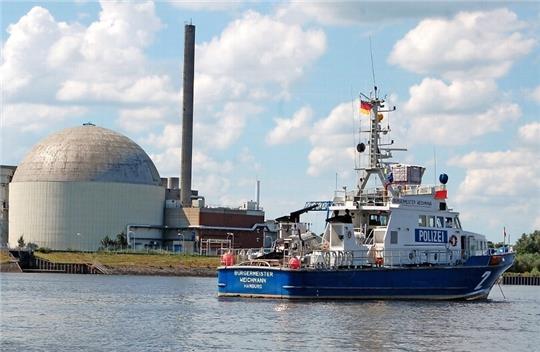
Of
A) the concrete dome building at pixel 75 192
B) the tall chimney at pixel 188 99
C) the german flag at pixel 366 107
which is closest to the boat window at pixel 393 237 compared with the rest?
the german flag at pixel 366 107

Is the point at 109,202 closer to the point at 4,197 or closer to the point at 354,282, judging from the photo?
the point at 4,197

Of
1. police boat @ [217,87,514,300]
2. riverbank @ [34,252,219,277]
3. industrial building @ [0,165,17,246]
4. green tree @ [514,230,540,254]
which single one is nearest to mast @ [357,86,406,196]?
police boat @ [217,87,514,300]

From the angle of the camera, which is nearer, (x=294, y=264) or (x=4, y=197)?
(x=294, y=264)

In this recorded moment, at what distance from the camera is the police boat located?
56.2 meters

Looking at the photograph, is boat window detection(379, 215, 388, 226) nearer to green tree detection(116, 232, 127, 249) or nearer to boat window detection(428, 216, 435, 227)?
boat window detection(428, 216, 435, 227)

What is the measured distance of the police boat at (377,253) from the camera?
→ 5616 centimetres

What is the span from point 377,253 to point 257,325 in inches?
621

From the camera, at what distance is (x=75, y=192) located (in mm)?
153375

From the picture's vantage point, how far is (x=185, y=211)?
528 ft

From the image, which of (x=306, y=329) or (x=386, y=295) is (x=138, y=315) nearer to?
Answer: (x=306, y=329)

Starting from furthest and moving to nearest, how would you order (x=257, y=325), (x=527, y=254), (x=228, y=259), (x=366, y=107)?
(x=527, y=254)
(x=366, y=107)
(x=228, y=259)
(x=257, y=325)

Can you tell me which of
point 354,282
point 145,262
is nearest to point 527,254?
point 145,262

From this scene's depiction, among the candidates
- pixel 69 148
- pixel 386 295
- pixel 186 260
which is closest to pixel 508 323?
pixel 386 295

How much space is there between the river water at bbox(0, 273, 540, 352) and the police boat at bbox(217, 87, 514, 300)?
3.10 ft
